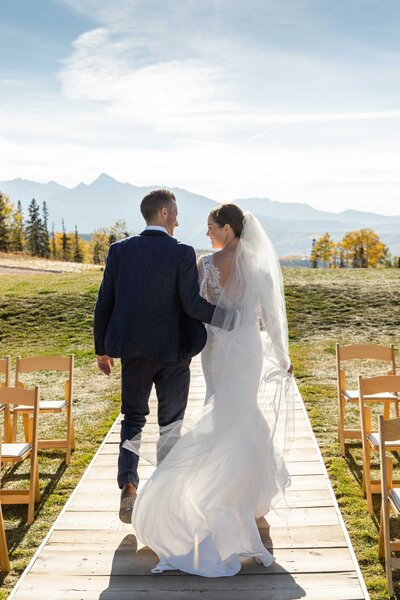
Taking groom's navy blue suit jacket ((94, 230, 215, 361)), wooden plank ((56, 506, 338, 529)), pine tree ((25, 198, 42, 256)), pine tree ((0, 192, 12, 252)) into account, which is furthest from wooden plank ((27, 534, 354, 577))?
pine tree ((25, 198, 42, 256))

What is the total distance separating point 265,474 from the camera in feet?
14.4

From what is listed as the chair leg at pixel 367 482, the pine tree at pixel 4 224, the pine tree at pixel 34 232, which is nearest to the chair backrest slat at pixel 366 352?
the chair leg at pixel 367 482

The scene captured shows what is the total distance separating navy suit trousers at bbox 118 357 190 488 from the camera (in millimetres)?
4602

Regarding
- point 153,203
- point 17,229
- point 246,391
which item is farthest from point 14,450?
point 17,229

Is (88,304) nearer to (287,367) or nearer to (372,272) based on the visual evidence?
(372,272)

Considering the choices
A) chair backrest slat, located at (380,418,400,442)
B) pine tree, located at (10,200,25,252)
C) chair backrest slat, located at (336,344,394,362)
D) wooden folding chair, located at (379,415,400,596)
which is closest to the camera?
wooden folding chair, located at (379,415,400,596)

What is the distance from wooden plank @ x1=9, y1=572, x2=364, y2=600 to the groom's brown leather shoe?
1.61ft

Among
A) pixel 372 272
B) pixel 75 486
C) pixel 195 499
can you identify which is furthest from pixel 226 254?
pixel 372 272

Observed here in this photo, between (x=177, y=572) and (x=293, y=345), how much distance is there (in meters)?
11.2

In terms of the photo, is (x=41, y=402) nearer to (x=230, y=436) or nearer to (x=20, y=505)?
(x=20, y=505)

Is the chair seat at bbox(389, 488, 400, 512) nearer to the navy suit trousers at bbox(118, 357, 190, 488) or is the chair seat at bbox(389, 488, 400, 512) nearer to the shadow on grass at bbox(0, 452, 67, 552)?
the navy suit trousers at bbox(118, 357, 190, 488)

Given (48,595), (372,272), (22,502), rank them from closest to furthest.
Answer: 1. (48,595)
2. (22,502)
3. (372,272)

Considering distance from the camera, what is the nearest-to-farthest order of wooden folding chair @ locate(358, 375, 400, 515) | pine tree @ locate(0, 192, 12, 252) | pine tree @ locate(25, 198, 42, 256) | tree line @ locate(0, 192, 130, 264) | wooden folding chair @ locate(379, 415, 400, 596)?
1. wooden folding chair @ locate(379, 415, 400, 596)
2. wooden folding chair @ locate(358, 375, 400, 515)
3. pine tree @ locate(0, 192, 12, 252)
4. tree line @ locate(0, 192, 130, 264)
5. pine tree @ locate(25, 198, 42, 256)

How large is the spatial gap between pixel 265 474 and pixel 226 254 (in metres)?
1.59
